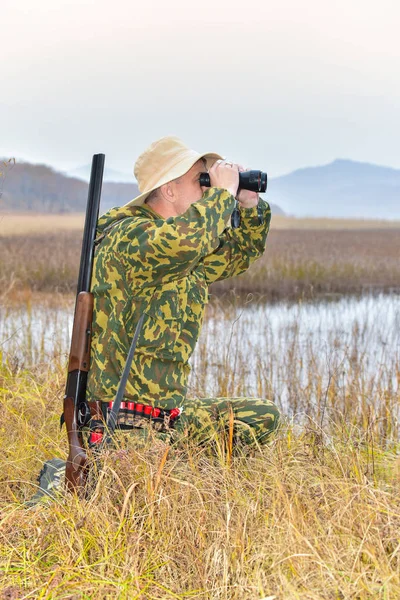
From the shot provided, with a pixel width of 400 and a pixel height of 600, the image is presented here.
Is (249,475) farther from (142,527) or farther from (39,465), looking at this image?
(39,465)

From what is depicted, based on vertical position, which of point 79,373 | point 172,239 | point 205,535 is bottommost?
point 205,535

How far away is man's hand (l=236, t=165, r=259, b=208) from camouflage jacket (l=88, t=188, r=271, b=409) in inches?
17.6

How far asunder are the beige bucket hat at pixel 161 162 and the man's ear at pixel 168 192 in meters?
0.04

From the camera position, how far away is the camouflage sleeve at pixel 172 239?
9.20 feet

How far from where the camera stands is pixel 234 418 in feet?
10.8

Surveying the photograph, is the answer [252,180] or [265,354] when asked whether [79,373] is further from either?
[265,354]

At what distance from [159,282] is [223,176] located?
50cm

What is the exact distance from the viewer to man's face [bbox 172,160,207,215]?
3.11 metres

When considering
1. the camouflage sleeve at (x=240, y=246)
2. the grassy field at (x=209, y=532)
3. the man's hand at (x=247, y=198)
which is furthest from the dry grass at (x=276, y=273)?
the grassy field at (x=209, y=532)

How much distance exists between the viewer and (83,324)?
3.00 metres

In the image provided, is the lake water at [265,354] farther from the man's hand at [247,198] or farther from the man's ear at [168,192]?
the man's ear at [168,192]

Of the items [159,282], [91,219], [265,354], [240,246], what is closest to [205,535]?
[159,282]

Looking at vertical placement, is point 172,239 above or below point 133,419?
above

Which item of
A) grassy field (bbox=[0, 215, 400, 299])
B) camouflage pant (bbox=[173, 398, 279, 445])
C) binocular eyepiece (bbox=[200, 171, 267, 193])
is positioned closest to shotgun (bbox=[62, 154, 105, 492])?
camouflage pant (bbox=[173, 398, 279, 445])
